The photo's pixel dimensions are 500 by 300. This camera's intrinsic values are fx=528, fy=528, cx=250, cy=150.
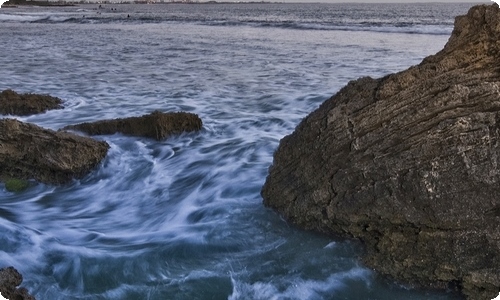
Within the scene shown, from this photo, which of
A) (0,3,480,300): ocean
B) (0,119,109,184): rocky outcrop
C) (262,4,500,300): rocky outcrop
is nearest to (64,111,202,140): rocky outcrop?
(0,3,480,300): ocean

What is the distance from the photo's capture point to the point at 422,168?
173 inches

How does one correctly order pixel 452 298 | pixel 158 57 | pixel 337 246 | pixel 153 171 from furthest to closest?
pixel 158 57
pixel 153 171
pixel 337 246
pixel 452 298

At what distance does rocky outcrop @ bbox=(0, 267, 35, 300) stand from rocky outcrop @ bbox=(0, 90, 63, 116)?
683cm

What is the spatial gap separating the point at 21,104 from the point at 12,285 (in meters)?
7.45

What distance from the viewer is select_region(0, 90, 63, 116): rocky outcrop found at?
1063 cm

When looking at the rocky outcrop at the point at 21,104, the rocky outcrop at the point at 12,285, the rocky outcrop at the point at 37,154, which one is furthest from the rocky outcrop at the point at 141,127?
the rocky outcrop at the point at 12,285

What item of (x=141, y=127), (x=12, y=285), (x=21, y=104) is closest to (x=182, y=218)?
(x=12, y=285)

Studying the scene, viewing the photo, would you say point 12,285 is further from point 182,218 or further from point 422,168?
point 422,168

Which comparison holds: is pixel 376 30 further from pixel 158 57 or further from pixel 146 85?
pixel 146 85

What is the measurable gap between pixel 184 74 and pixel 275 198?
40.2 ft

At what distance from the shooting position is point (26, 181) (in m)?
7.19

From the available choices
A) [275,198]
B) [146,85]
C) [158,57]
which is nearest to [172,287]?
[275,198]

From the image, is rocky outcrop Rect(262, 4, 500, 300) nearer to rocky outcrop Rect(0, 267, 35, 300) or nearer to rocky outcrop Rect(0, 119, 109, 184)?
rocky outcrop Rect(0, 267, 35, 300)

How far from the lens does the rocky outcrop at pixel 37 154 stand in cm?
712
